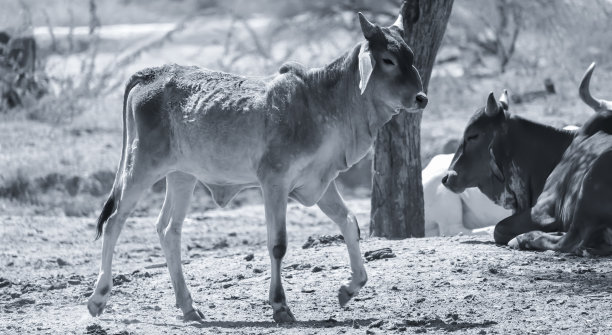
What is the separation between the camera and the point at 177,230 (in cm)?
822

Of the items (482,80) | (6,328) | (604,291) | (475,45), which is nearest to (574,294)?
(604,291)

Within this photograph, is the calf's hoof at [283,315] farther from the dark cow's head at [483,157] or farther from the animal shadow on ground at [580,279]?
the dark cow's head at [483,157]

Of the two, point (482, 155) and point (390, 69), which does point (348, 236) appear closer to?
point (390, 69)

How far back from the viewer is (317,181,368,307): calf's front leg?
781cm

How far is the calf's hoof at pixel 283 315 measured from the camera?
7547mm

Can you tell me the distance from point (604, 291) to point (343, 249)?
2.50m

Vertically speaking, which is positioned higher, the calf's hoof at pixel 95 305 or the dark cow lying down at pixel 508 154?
the dark cow lying down at pixel 508 154

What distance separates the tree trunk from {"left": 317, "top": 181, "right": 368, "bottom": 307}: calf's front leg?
2.43 m

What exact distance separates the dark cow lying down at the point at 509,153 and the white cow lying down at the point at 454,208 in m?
1.11

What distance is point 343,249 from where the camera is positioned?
32.4ft

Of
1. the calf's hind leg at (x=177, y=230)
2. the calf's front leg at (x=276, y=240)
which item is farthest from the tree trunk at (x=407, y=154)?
the calf's front leg at (x=276, y=240)

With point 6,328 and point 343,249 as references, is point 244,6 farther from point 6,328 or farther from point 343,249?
point 6,328

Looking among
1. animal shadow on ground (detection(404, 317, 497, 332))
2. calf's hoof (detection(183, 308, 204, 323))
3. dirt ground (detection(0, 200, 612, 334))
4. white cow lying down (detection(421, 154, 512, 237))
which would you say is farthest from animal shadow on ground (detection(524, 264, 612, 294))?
white cow lying down (detection(421, 154, 512, 237))

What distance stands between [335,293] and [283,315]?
893 millimetres
